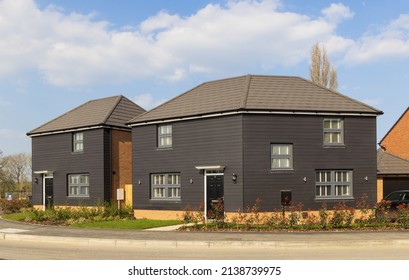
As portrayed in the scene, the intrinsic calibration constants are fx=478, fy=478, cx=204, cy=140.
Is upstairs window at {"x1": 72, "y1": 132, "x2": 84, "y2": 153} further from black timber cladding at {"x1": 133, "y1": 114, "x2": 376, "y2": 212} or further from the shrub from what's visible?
black timber cladding at {"x1": 133, "y1": 114, "x2": 376, "y2": 212}

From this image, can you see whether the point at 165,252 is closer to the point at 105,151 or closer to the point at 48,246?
the point at 48,246

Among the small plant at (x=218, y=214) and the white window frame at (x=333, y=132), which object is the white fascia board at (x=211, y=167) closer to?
the small plant at (x=218, y=214)

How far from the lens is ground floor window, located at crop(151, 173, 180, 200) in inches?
974

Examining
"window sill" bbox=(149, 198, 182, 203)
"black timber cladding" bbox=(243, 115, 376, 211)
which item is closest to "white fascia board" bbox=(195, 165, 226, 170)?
"black timber cladding" bbox=(243, 115, 376, 211)

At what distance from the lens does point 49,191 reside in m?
31.1

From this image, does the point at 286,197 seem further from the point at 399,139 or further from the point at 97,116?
the point at 399,139

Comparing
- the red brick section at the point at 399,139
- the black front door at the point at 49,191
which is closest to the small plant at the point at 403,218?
the red brick section at the point at 399,139

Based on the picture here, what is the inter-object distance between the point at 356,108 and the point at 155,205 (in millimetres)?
11437

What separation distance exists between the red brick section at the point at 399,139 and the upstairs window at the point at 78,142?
23574mm

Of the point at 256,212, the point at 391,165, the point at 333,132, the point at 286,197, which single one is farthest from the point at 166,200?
the point at 391,165

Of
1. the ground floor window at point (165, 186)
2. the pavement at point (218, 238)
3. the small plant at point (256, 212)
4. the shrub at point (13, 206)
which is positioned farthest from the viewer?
the shrub at point (13, 206)

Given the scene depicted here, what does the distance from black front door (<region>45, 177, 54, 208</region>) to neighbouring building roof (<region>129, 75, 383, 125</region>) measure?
8318mm

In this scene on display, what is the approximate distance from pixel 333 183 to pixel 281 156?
2.98 m

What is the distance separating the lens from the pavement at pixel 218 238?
14750 millimetres
